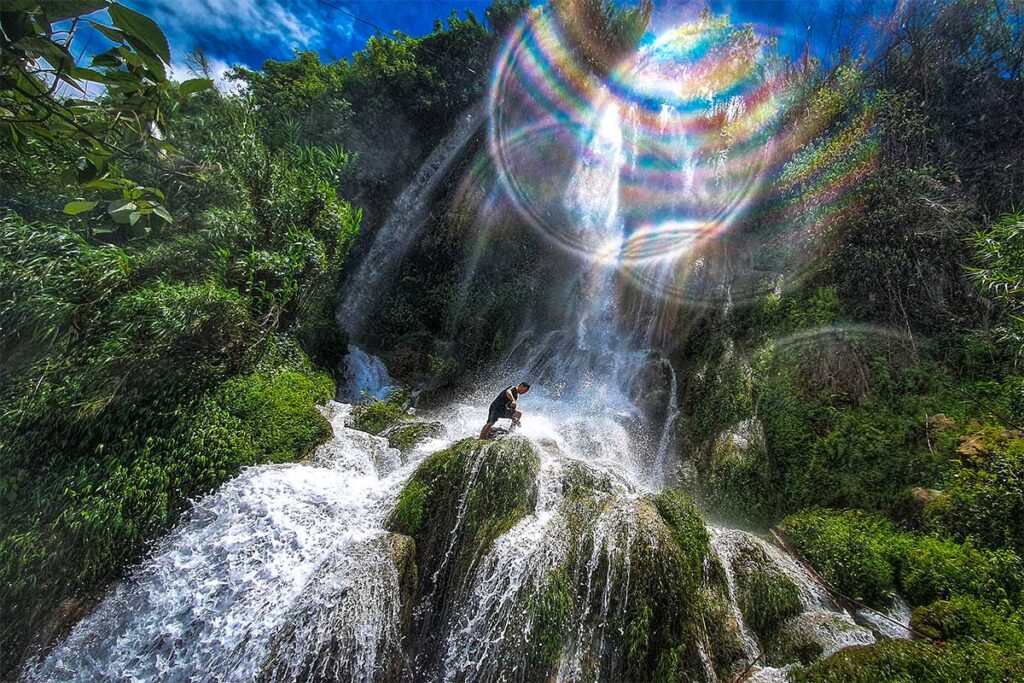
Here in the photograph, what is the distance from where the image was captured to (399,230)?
14570 mm

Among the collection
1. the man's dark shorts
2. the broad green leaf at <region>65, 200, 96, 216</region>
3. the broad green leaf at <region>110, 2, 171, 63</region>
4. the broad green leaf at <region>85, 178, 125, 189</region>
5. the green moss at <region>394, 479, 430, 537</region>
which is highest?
the man's dark shorts

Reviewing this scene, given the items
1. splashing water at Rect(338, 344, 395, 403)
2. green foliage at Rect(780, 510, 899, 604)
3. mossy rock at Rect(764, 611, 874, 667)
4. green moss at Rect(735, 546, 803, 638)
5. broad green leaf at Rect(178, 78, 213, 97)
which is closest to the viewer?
broad green leaf at Rect(178, 78, 213, 97)

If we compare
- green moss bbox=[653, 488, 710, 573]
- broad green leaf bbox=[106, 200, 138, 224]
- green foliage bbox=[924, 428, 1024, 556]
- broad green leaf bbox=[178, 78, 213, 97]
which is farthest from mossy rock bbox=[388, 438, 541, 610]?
green foliage bbox=[924, 428, 1024, 556]

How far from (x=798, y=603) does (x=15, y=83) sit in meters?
6.73

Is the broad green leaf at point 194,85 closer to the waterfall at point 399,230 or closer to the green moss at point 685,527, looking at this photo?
the green moss at point 685,527

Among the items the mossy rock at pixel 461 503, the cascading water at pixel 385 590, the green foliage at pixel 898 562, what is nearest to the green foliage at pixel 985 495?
the green foliage at pixel 898 562

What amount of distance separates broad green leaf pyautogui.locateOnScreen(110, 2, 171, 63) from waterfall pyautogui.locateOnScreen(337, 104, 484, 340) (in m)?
12.2

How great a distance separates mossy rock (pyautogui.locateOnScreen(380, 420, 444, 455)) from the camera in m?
7.04

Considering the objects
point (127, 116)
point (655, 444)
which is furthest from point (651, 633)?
point (127, 116)

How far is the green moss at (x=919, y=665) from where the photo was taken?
330cm

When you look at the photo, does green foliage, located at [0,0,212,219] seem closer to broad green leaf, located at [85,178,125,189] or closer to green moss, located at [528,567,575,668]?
broad green leaf, located at [85,178,125,189]

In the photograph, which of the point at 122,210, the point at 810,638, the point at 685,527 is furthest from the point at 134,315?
the point at 810,638

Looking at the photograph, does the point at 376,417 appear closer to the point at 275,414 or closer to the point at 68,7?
the point at 275,414

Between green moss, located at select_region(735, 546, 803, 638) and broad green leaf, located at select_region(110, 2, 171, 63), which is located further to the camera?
green moss, located at select_region(735, 546, 803, 638)
